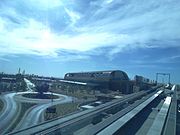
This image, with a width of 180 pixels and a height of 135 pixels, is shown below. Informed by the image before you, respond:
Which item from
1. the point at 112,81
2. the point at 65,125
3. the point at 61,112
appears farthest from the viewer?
the point at 112,81

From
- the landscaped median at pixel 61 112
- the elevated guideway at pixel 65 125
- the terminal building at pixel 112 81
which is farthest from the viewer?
the terminal building at pixel 112 81

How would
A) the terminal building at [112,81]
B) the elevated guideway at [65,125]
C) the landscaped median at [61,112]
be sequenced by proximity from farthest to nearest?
the terminal building at [112,81] < the landscaped median at [61,112] < the elevated guideway at [65,125]

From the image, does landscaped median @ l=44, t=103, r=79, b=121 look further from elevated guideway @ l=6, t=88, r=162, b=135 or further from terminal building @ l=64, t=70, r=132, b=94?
terminal building @ l=64, t=70, r=132, b=94

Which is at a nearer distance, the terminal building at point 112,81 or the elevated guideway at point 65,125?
the elevated guideway at point 65,125

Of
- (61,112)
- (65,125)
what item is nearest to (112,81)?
(61,112)

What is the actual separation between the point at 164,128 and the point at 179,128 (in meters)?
3.85

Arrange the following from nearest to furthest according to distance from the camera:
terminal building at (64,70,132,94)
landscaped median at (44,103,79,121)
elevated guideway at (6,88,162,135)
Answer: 1. elevated guideway at (6,88,162,135)
2. landscaped median at (44,103,79,121)
3. terminal building at (64,70,132,94)

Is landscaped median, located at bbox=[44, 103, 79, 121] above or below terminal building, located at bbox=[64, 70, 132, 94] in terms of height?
below

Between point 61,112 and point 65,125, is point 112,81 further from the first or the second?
point 65,125

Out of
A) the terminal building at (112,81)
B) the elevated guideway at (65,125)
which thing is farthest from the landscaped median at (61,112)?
the terminal building at (112,81)

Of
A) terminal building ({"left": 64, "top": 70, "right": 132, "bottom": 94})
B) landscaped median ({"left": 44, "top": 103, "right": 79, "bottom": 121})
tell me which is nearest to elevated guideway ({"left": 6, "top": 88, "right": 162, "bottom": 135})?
landscaped median ({"left": 44, "top": 103, "right": 79, "bottom": 121})

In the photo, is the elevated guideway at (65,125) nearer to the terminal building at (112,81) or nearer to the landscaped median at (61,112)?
the landscaped median at (61,112)

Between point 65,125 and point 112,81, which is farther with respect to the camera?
point 112,81

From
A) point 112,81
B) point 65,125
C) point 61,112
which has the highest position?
point 112,81
